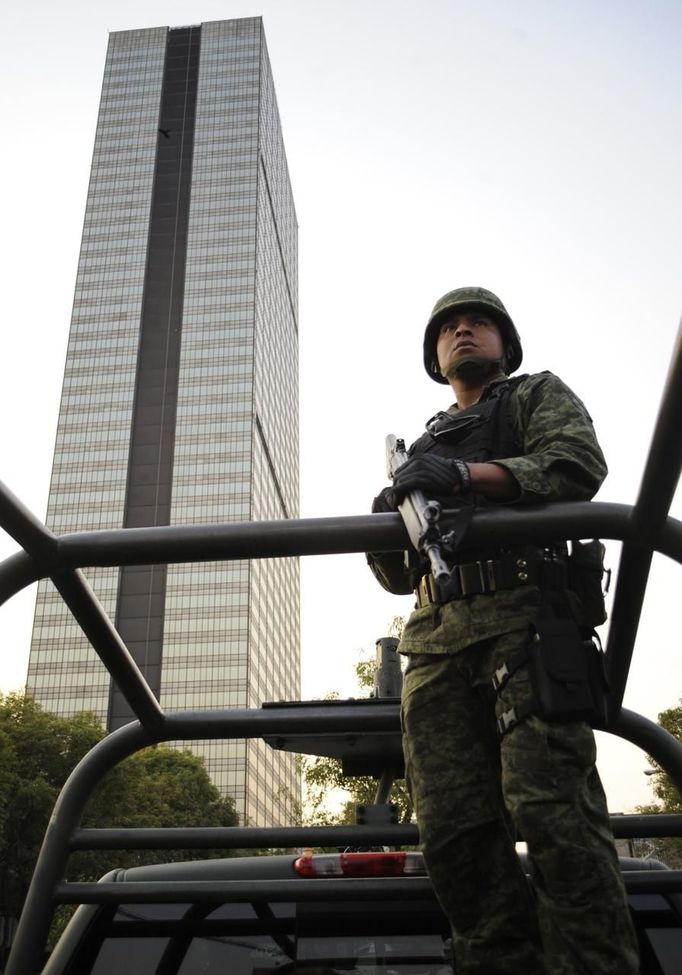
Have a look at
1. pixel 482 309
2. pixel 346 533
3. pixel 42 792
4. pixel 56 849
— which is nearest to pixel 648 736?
pixel 346 533

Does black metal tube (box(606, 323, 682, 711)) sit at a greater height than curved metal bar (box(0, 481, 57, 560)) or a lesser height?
lesser

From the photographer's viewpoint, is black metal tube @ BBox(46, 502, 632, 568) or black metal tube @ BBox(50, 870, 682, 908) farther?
black metal tube @ BBox(50, 870, 682, 908)

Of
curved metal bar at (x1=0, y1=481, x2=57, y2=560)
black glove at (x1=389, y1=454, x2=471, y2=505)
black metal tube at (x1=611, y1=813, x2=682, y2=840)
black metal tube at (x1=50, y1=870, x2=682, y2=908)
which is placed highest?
black glove at (x1=389, y1=454, x2=471, y2=505)

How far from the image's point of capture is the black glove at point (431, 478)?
1338 millimetres

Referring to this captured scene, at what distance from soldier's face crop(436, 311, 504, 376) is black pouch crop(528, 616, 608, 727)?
0.91 metres

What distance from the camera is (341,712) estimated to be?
189 cm

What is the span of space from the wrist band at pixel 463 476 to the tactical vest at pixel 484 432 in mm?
332

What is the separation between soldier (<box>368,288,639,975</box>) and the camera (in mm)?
1188

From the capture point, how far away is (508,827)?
56.5 inches

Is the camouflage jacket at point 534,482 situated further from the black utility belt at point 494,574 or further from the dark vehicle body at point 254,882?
the dark vehicle body at point 254,882

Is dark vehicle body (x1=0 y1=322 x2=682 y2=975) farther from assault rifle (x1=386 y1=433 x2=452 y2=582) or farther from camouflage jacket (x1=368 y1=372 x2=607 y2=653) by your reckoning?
assault rifle (x1=386 y1=433 x2=452 y2=582)

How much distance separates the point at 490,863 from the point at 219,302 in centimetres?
7995

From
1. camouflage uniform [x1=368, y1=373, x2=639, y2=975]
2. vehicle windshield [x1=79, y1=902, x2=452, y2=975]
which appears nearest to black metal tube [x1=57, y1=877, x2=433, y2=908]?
vehicle windshield [x1=79, y1=902, x2=452, y2=975]

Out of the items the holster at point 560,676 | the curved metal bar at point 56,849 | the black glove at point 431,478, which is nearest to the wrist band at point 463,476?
the black glove at point 431,478
